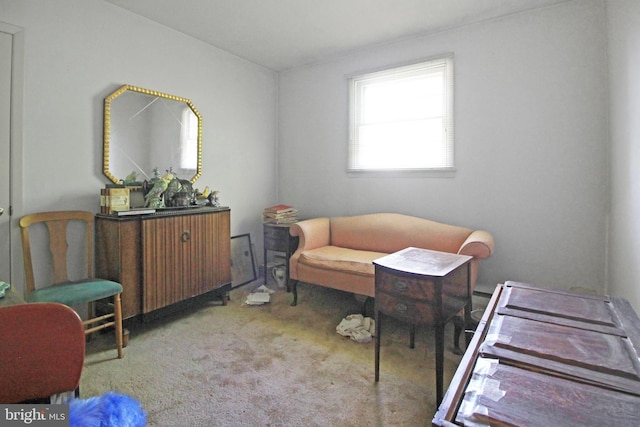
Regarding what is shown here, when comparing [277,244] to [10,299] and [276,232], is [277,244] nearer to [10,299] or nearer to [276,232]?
[276,232]

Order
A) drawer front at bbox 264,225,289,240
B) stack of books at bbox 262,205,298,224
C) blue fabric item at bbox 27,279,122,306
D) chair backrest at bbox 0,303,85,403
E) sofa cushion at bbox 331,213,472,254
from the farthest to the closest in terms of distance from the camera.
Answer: stack of books at bbox 262,205,298,224 < drawer front at bbox 264,225,289,240 < sofa cushion at bbox 331,213,472,254 < blue fabric item at bbox 27,279,122,306 < chair backrest at bbox 0,303,85,403

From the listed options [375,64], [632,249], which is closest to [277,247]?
[375,64]

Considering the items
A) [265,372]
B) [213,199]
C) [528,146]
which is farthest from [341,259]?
[528,146]

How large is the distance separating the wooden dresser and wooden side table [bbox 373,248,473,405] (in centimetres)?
44

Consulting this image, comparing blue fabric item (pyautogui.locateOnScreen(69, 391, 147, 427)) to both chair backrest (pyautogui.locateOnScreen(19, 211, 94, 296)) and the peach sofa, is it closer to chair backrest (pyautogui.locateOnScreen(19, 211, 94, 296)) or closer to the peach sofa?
chair backrest (pyautogui.locateOnScreen(19, 211, 94, 296))

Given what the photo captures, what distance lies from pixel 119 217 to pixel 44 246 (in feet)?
2.00

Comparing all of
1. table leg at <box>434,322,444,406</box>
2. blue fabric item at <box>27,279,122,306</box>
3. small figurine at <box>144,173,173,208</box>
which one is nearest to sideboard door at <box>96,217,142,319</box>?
blue fabric item at <box>27,279,122,306</box>

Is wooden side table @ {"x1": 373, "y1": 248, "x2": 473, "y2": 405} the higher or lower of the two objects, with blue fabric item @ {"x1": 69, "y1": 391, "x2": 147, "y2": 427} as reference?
higher

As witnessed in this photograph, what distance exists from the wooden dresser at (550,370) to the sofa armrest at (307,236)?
7.04ft

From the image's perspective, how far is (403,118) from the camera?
343 cm

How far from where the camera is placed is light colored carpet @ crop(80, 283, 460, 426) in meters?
1.66

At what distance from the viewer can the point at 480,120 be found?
3.00m

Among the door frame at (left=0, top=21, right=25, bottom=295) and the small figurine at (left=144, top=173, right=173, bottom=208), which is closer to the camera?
the door frame at (left=0, top=21, right=25, bottom=295)

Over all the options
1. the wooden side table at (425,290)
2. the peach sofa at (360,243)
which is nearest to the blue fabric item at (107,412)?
the wooden side table at (425,290)
